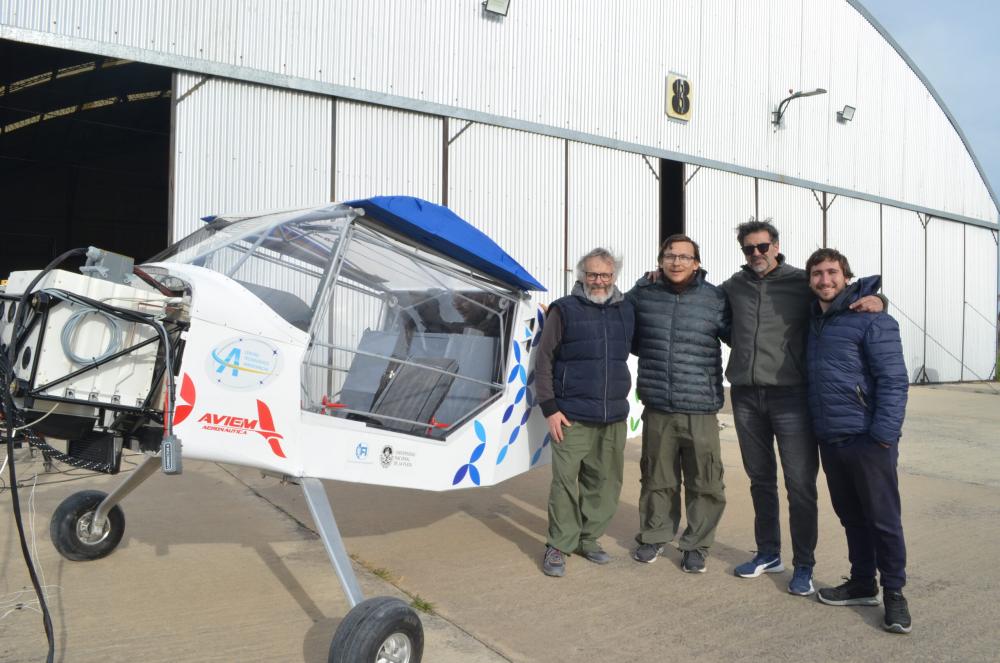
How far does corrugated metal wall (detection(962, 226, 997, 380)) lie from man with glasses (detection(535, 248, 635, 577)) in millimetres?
18255

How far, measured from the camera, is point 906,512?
5691 millimetres

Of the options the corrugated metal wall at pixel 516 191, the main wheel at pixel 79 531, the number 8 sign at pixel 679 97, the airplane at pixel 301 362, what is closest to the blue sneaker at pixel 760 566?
the airplane at pixel 301 362

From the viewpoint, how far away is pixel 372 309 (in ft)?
13.5

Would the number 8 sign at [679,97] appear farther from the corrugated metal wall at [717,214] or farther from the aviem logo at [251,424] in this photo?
the aviem logo at [251,424]

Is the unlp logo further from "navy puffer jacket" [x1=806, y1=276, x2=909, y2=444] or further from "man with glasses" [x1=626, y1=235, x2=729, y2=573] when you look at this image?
"navy puffer jacket" [x1=806, y1=276, x2=909, y2=444]

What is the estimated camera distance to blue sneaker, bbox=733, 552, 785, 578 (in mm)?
4195

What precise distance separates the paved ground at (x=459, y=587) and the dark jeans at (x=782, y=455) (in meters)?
0.31

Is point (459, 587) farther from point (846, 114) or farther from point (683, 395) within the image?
point (846, 114)

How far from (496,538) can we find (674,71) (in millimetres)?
9904

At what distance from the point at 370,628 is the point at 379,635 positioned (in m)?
A: 0.04

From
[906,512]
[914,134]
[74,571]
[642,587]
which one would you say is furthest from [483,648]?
[914,134]

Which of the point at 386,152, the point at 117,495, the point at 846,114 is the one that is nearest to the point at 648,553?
the point at 117,495

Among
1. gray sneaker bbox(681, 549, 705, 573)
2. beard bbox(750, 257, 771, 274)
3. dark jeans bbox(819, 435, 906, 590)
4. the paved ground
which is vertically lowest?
the paved ground

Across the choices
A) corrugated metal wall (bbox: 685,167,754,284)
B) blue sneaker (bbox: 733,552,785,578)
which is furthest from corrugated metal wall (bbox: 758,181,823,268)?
blue sneaker (bbox: 733,552,785,578)
